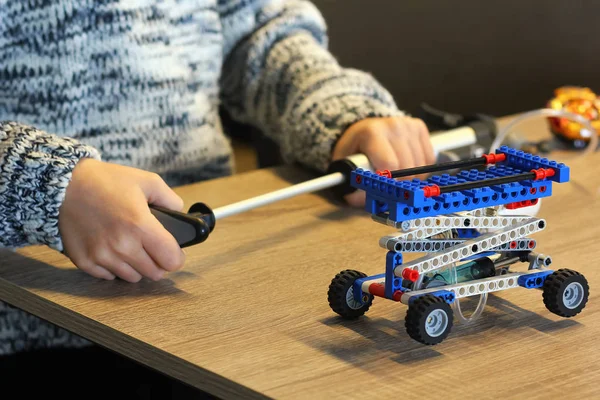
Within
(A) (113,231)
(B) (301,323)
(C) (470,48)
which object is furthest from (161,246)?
(C) (470,48)

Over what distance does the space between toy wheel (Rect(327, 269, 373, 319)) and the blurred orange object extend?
2.00ft

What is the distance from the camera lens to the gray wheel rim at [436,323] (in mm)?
583

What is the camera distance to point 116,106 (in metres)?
1.06

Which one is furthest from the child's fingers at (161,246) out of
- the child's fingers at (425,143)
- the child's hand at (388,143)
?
the child's fingers at (425,143)

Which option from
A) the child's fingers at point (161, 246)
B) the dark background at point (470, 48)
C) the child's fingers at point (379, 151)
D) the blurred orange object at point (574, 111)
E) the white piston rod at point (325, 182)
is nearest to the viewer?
the child's fingers at point (161, 246)

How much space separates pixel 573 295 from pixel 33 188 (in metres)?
0.45

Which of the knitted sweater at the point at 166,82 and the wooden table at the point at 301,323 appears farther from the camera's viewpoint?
the knitted sweater at the point at 166,82

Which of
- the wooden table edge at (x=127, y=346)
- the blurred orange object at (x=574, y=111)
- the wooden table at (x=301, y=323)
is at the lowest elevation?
the wooden table edge at (x=127, y=346)

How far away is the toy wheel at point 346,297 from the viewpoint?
2.08ft

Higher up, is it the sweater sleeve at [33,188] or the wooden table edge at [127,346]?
the sweater sleeve at [33,188]

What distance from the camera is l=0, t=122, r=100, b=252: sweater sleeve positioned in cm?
75

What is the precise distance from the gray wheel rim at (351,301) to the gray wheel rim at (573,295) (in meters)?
0.15

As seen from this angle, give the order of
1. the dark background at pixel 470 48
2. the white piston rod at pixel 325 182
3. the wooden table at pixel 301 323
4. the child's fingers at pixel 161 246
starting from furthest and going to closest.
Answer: the dark background at pixel 470 48
the white piston rod at pixel 325 182
the child's fingers at pixel 161 246
the wooden table at pixel 301 323

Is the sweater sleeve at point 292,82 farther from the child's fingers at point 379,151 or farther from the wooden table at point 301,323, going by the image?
the wooden table at point 301,323
